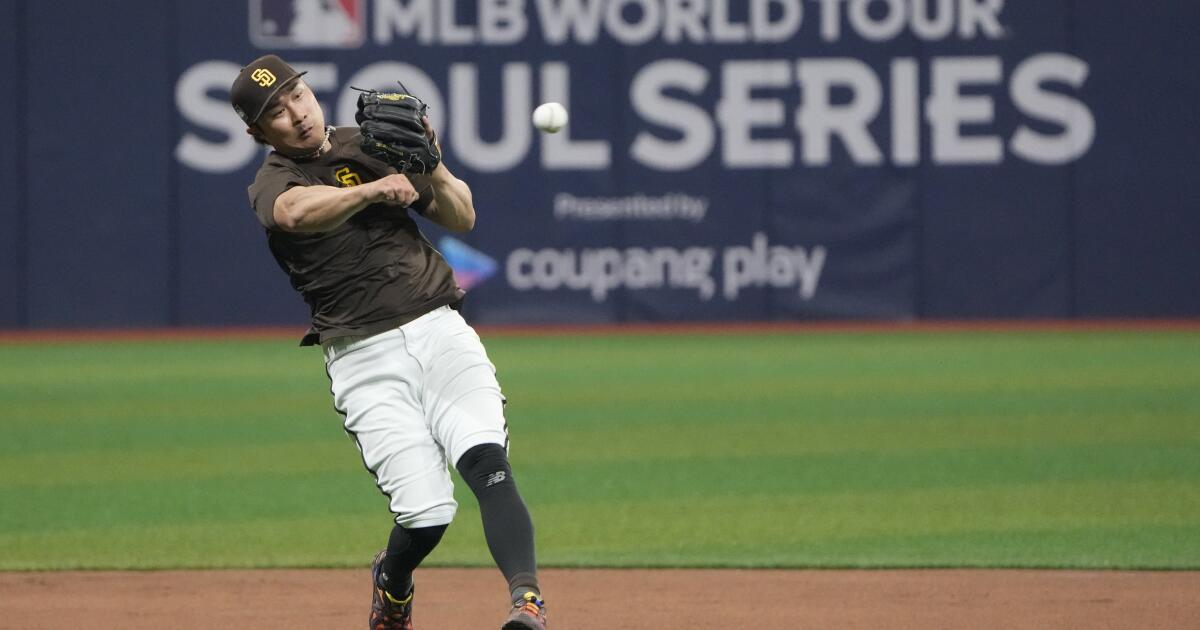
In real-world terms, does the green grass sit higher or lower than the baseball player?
lower

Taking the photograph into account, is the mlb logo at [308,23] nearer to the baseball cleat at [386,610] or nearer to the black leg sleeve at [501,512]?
the baseball cleat at [386,610]

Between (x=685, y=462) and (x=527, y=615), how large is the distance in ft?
18.4

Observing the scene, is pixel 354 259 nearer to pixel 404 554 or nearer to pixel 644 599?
pixel 404 554

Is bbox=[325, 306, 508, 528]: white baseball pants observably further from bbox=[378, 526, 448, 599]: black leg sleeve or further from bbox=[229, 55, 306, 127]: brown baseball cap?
bbox=[229, 55, 306, 127]: brown baseball cap

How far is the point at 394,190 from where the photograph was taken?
16.0 ft

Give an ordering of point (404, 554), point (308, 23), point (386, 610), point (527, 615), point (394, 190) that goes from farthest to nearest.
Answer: point (308, 23) → point (386, 610) → point (404, 554) → point (394, 190) → point (527, 615)

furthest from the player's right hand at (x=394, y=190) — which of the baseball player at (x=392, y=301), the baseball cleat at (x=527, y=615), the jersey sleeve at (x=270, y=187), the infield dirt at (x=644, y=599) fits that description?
the infield dirt at (x=644, y=599)

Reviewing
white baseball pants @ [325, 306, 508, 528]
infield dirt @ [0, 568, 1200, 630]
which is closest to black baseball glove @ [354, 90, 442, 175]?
white baseball pants @ [325, 306, 508, 528]

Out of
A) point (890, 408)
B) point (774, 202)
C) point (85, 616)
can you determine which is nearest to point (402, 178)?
point (85, 616)

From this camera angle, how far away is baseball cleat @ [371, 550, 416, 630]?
542 centimetres

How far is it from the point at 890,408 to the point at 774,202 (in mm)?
7579

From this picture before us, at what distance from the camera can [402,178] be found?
16.1 feet

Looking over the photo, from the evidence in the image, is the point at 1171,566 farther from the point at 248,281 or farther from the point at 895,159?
the point at 248,281

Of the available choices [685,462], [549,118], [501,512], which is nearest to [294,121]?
[549,118]
